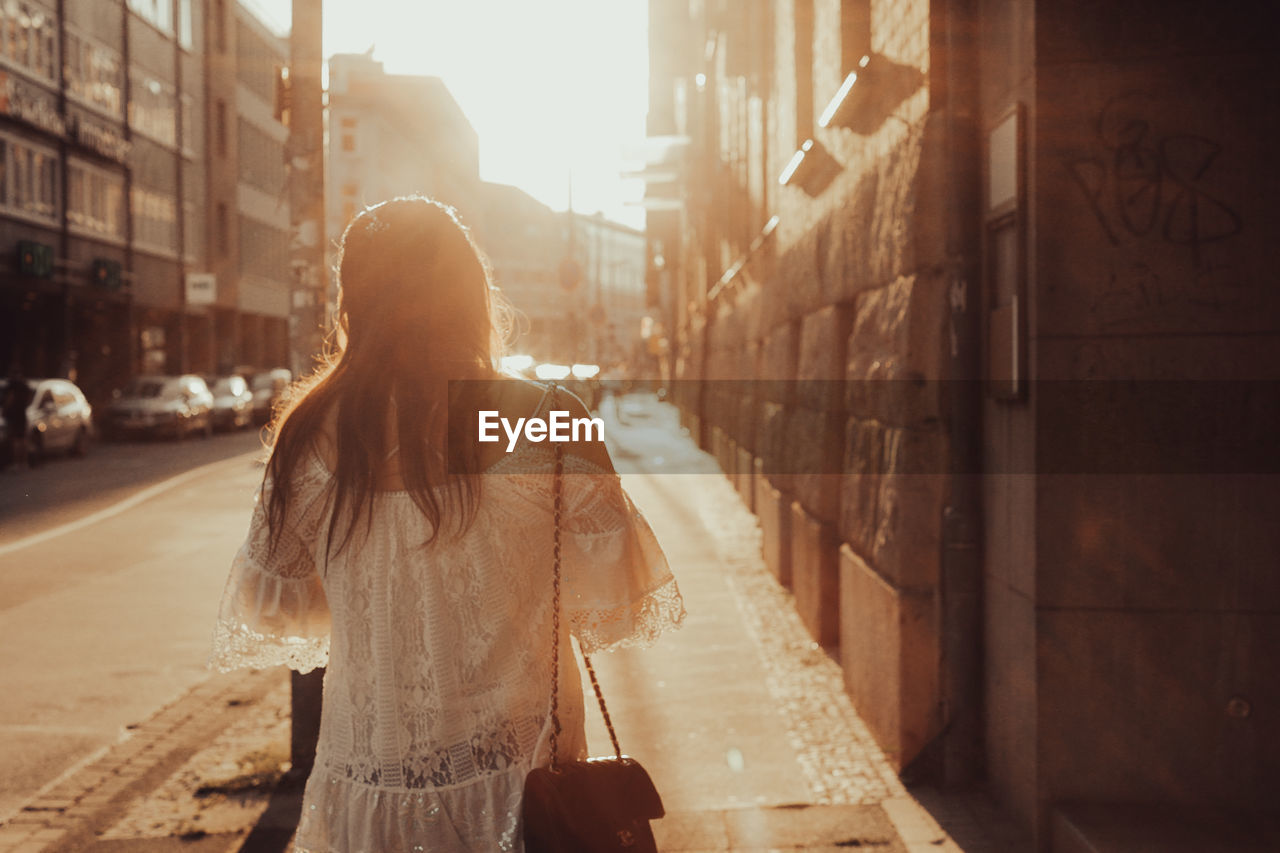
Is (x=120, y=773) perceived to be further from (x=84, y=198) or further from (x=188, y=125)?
(x=188, y=125)

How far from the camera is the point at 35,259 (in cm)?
3238

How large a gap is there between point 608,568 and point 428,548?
1.06 ft

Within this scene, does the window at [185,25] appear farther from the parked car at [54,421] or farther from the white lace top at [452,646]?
the white lace top at [452,646]

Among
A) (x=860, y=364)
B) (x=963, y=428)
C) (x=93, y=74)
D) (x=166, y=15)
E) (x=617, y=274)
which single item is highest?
(x=617, y=274)

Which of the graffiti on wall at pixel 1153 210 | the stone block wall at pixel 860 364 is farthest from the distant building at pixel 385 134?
the graffiti on wall at pixel 1153 210

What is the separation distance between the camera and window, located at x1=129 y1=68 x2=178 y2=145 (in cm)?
4016

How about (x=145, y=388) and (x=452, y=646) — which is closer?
(x=452, y=646)

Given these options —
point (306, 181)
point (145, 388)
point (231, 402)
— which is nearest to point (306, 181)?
point (306, 181)

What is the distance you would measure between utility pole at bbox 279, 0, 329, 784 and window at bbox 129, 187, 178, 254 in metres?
37.1

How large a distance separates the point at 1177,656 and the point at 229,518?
39.6 feet

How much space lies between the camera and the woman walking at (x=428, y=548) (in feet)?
7.19

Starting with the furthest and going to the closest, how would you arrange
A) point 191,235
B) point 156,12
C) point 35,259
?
point 191,235 → point 156,12 → point 35,259

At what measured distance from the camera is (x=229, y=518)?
14.3 meters

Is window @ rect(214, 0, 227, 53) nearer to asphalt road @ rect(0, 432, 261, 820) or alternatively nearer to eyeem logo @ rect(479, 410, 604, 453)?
asphalt road @ rect(0, 432, 261, 820)
